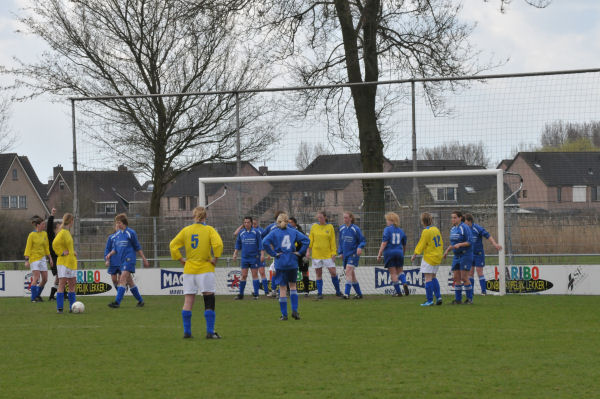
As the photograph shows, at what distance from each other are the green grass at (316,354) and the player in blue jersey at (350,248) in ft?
8.65

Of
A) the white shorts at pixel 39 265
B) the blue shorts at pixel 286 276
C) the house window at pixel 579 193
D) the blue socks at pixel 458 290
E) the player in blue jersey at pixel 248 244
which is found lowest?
the blue socks at pixel 458 290

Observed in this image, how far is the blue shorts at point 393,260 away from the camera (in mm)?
19828

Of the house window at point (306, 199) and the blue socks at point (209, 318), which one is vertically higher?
the house window at point (306, 199)

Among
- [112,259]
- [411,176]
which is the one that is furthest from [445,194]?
[112,259]

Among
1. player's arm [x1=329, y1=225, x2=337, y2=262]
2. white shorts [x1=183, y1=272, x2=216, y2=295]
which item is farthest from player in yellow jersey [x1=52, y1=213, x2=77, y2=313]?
player's arm [x1=329, y1=225, x2=337, y2=262]

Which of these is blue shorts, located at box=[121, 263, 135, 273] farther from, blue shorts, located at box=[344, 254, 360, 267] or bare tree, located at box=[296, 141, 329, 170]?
bare tree, located at box=[296, 141, 329, 170]

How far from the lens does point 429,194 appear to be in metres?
21.2

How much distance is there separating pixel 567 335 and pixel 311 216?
34.8 ft

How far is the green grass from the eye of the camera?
27.6ft

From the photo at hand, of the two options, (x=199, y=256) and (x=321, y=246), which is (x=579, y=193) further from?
(x=199, y=256)

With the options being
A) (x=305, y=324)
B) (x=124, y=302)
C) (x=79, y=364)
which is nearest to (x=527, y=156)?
(x=305, y=324)

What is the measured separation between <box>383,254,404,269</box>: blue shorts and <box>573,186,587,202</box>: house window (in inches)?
173

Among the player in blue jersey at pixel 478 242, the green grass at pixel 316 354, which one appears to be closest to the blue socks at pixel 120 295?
the green grass at pixel 316 354

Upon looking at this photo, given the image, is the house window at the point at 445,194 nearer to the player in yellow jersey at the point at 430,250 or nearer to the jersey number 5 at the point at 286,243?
the player in yellow jersey at the point at 430,250
